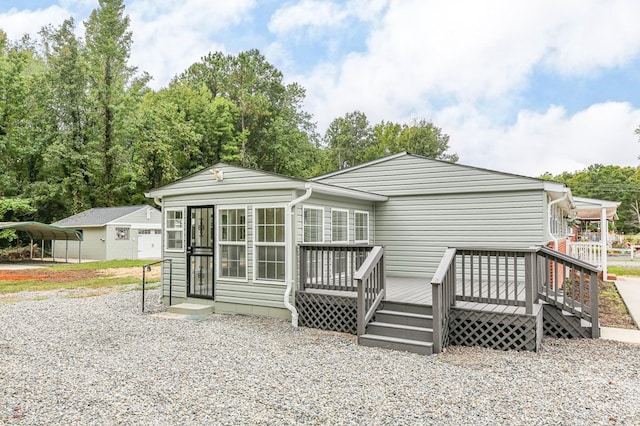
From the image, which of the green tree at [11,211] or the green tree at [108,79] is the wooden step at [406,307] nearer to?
the green tree at [11,211]

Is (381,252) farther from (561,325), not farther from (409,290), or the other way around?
(561,325)

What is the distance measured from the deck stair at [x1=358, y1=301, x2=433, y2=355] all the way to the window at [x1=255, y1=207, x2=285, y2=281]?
189cm

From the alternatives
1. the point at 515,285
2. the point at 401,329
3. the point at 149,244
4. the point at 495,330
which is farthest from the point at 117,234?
the point at 515,285

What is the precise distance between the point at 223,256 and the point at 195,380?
11.8ft

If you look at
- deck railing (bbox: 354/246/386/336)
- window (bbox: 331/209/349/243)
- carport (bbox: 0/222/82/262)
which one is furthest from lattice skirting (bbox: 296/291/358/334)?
carport (bbox: 0/222/82/262)

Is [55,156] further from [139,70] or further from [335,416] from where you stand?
[335,416]

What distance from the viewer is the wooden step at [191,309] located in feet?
24.8

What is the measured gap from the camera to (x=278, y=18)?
16547 millimetres

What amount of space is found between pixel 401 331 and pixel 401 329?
1.1 inches

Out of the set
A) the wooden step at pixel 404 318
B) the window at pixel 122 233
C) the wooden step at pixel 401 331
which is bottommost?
the wooden step at pixel 401 331

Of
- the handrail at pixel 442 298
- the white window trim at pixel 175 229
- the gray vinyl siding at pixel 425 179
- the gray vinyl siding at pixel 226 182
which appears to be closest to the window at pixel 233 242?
the gray vinyl siding at pixel 226 182

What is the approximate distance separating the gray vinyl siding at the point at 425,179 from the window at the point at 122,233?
15650 mm

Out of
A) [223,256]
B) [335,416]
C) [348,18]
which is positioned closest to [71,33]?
[348,18]

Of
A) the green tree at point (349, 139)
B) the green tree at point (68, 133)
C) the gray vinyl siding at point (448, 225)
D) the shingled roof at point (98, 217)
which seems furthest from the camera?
the green tree at point (349, 139)
